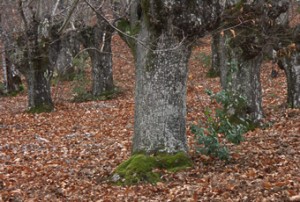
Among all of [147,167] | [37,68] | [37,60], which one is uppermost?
[37,60]

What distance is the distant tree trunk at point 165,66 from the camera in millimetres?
7773

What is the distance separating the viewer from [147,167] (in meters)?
7.98

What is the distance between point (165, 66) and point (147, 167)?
1.58 m

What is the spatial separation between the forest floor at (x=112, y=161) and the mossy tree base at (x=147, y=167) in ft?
0.51

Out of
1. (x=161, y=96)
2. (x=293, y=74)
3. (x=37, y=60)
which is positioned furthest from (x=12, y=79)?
(x=161, y=96)

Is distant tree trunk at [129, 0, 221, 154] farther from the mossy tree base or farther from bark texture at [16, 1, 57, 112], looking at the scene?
bark texture at [16, 1, 57, 112]

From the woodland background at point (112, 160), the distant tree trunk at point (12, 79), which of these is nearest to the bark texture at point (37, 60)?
the woodland background at point (112, 160)

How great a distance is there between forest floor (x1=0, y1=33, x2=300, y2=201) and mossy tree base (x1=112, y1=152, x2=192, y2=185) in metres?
0.16

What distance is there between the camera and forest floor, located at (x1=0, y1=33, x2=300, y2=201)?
7.01 metres

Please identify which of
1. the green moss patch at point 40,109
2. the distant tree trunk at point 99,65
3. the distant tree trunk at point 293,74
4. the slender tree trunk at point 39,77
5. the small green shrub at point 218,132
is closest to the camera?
the small green shrub at point 218,132

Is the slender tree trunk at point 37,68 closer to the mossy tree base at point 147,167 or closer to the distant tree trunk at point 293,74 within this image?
the distant tree trunk at point 293,74

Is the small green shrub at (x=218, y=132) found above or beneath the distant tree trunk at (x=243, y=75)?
beneath

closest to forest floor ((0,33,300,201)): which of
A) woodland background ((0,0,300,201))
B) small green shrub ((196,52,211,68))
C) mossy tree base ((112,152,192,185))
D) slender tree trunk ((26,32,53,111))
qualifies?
woodland background ((0,0,300,201))

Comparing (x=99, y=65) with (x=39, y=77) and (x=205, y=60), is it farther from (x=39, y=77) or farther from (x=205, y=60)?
(x=205, y=60)
